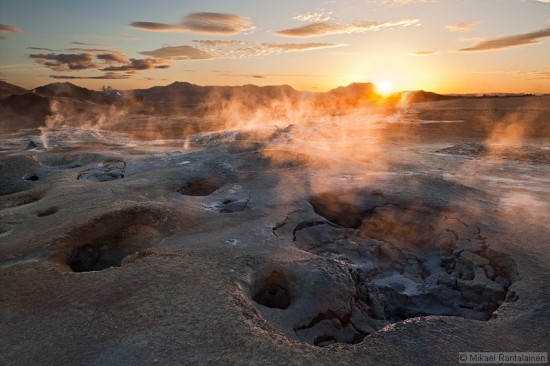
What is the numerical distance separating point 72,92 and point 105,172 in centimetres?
4883

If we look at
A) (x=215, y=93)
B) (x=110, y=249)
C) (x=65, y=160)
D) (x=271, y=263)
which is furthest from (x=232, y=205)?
(x=215, y=93)

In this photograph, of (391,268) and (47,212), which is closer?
(391,268)

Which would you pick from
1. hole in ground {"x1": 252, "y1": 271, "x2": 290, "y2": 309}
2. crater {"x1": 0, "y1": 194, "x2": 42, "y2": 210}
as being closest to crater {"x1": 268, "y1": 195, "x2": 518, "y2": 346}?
hole in ground {"x1": 252, "y1": 271, "x2": 290, "y2": 309}

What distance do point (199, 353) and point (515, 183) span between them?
8660 millimetres

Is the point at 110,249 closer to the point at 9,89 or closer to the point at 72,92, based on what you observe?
the point at 72,92

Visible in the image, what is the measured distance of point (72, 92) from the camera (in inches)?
2037

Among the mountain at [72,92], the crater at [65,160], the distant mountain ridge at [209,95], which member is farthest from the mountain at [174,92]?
the crater at [65,160]

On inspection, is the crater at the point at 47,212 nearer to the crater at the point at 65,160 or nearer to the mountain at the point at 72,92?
the crater at the point at 65,160

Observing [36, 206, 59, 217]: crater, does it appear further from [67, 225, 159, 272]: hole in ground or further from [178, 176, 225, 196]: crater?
[178, 176, 225, 196]: crater

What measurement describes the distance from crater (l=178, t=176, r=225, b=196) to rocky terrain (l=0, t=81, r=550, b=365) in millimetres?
39

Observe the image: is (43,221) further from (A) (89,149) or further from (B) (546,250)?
(A) (89,149)

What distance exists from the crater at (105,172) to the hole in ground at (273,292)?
266 inches

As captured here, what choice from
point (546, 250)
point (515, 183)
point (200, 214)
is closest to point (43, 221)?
point (200, 214)

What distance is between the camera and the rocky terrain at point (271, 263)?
321 centimetres
